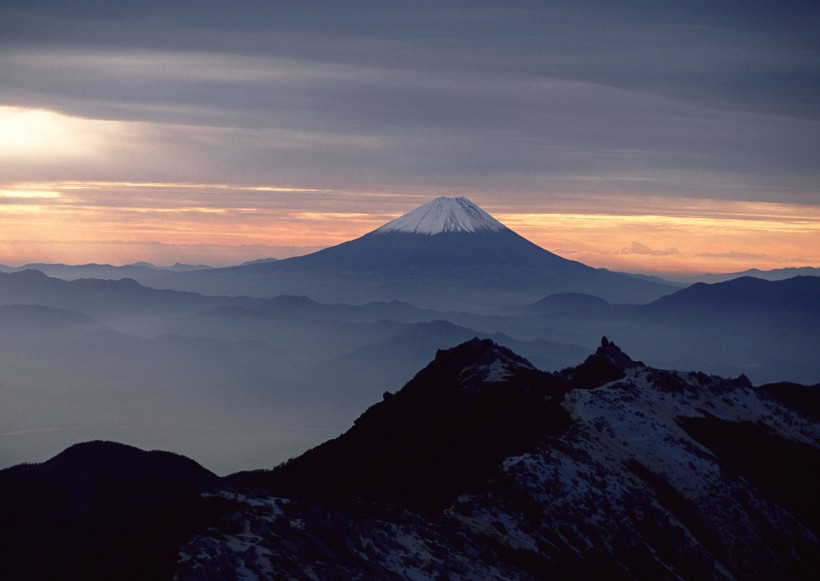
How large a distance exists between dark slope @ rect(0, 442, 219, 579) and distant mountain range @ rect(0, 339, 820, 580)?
52.9m

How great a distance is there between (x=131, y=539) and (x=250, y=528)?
5.54m

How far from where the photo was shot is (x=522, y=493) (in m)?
54.5

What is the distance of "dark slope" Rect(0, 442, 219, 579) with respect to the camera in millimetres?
110938

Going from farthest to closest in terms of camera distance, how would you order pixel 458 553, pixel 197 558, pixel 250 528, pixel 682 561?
pixel 682 561, pixel 458 553, pixel 250 528, pixel 197 558

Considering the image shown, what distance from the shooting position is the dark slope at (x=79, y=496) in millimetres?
110938

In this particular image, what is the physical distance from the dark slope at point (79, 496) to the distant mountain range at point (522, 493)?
5293 cm

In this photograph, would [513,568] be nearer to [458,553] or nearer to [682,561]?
[458,553]

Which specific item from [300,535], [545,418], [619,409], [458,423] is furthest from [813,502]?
[300,535]

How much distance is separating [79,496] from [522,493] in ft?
294

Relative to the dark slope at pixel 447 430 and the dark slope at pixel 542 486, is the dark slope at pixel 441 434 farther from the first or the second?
the dark slope at pixel 542 486

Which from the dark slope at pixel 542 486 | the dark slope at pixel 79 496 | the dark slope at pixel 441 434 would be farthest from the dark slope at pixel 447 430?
the dark slope at pixel 79 496

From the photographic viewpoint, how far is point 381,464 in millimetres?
63969

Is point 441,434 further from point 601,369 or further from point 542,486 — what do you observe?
point 601,369

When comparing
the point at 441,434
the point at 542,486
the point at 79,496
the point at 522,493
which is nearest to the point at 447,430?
the point at 441,434
